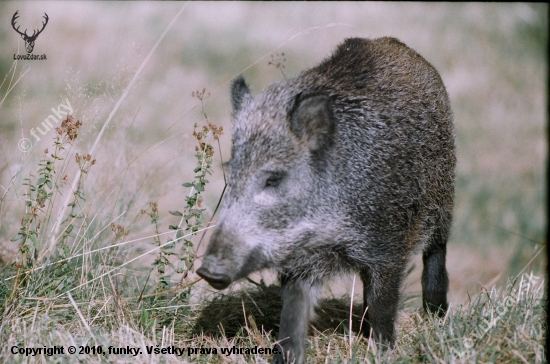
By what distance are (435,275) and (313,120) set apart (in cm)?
179

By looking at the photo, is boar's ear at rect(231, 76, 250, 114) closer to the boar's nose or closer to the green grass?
the green grass

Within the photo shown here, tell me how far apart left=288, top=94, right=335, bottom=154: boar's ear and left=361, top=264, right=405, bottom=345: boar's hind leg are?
0.85 metres

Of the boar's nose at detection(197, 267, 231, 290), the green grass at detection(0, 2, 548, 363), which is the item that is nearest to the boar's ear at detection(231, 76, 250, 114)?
the green grass at detection(0, 2, 548, 363)

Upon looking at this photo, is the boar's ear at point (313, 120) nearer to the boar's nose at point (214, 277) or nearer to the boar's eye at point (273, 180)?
the boar's eye at point (273, 180)

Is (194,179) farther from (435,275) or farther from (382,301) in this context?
(382,301)

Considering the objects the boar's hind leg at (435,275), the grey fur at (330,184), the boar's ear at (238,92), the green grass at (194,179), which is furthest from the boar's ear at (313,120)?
the boar's hind leg at (435,275)

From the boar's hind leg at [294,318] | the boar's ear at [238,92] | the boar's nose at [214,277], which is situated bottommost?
the boar's hind leg at [294,318]

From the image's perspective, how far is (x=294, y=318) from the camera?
400 cm

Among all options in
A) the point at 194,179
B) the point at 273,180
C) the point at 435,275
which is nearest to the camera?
the point at 273,180

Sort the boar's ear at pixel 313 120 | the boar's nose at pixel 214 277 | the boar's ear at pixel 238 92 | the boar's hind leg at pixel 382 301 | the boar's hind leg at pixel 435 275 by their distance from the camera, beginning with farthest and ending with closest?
the boar's hind leg at pixel 435 275 < the boar's ear at pixel 238 92 < the boar's hind leg at pixel 382 301 < the boar's ear at pixel 313 120 < the boar's nose at pixel 214 277

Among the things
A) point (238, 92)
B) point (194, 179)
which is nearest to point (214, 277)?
point (238, 92)

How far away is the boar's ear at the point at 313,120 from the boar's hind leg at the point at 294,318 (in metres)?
0.84

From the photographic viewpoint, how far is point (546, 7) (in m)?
13.1

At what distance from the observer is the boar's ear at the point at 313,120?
3.85 m
